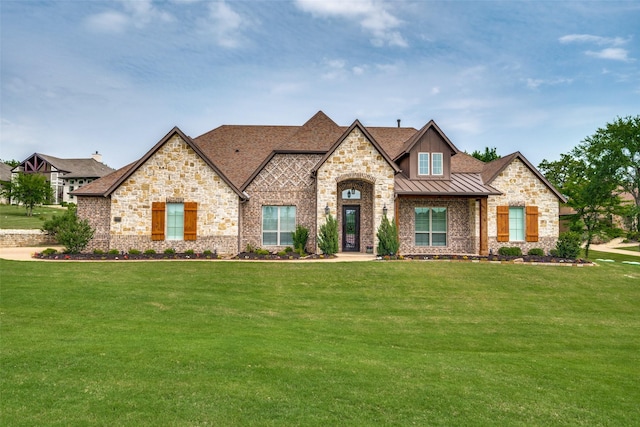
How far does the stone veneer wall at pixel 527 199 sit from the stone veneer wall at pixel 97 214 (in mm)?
20164

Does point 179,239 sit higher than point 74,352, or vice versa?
point 179,239

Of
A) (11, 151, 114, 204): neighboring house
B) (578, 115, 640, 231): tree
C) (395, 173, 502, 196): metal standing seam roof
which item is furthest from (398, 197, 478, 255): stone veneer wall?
(11, 151, 114, 204): neighboring house

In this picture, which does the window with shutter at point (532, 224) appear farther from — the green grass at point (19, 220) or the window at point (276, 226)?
the green grass at point (19, 220)

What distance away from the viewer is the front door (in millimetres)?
21375

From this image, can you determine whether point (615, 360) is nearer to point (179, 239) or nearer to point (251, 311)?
point (251, 311)

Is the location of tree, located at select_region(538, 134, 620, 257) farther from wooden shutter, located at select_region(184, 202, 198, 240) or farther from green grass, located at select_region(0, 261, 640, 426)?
wooden shutter, located at select_region(184, 202, 198, 240)

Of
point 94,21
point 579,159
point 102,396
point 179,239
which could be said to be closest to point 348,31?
point 94,21

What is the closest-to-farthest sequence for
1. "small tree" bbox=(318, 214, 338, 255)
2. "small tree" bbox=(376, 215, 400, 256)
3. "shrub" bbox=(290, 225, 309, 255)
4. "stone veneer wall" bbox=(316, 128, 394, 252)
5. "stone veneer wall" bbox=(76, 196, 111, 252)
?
"small tree" bbox=(376, 215, 400, 256) → "small tree" bbox=(318, 214, 338, 255) → "stone veneer wall" bbox=(316, 128, 394, 252) → "stone veneer wall" bbox=(76, 196, 111, 252) → "shrub" bbox=(290, 225, 309, 255)

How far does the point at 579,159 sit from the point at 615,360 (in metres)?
35.0

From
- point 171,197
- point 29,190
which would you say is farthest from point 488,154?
point 29,190

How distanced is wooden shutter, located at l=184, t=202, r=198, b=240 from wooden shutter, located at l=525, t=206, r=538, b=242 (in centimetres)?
1752

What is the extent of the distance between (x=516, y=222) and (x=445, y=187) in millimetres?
4675

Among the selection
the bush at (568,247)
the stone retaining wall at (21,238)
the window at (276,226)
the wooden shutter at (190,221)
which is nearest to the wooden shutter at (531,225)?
the bush at (568,247)

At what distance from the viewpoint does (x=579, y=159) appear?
36.6m
